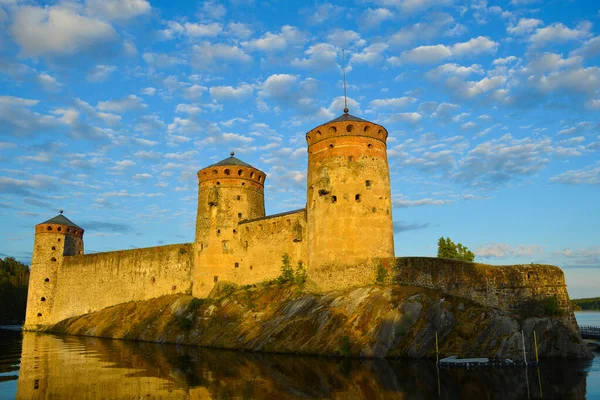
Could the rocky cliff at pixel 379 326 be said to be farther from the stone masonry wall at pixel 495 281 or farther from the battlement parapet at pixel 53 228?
the battlement parapet at pixel 53 228

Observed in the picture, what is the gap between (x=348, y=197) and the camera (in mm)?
35000


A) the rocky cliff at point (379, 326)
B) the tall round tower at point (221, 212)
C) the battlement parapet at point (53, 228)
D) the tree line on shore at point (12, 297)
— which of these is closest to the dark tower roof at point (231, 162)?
the tall round tower at point (221, 212)

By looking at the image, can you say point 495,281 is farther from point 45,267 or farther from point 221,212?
point 45,267

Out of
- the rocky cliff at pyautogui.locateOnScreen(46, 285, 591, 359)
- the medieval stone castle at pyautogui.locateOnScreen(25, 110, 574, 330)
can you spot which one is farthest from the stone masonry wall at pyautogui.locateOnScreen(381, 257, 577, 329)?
the rocky cliff at pyautogui.locateOnScreen(46, 285, 591, 359)

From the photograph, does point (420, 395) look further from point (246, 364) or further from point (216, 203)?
point (216, 203)

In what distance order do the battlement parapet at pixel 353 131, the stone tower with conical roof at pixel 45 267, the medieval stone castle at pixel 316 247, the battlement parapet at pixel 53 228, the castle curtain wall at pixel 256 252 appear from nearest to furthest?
1. the medieval stone castle at pixel 316 247
2. the battlement parapet at pixel 353 131
3. the castle curtain wall at pixel 256 252
4. the stone tower with conical roof at pixel 45 267
5. the battlement parapet at pixel 53 228

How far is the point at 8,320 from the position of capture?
255 ft

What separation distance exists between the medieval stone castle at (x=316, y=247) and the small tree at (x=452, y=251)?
24783 millimetres

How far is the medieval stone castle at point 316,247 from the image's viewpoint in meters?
30.3

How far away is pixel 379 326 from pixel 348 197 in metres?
10.4

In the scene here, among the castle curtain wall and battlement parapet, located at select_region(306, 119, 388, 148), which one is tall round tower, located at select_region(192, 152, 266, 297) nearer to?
the castle curtain wall

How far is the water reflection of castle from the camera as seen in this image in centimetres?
1822

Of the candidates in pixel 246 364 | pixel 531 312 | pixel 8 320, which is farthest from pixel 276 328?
pixel 8 320

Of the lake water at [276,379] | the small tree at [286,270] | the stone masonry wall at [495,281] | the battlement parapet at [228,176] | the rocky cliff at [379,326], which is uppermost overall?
the battlement parapet at [228,176]
